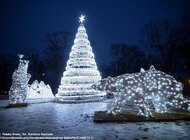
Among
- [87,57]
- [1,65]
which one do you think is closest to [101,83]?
[87,57]

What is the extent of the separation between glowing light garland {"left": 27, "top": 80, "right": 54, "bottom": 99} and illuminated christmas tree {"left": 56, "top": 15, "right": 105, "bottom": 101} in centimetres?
672

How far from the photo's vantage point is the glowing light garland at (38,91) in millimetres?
31756

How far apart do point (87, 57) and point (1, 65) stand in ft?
96.5

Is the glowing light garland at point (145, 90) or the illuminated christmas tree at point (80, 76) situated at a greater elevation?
the illuminated christmas tree at point (80, 76)

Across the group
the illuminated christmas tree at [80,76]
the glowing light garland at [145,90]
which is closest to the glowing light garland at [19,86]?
the illuminated christmas tree at [80,76]

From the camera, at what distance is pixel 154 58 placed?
50438 millimetres

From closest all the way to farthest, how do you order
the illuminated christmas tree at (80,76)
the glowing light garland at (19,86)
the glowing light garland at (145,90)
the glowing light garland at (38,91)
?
the glowing light garland at (145,90) < the glowing light garland at (19,86) < the illuminated christmas tree at (80,76) < the glowing light garland at (38,91)

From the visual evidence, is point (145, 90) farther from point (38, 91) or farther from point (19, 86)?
point (38, 91)

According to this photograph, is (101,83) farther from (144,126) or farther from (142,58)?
(142,58)

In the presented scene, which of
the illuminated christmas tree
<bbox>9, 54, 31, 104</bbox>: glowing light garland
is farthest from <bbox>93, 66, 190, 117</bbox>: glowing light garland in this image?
the illuminated christmas tree

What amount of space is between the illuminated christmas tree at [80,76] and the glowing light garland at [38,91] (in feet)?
22.1

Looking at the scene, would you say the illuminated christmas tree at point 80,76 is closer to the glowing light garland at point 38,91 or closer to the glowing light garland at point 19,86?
the glowing light garland at point 19,86

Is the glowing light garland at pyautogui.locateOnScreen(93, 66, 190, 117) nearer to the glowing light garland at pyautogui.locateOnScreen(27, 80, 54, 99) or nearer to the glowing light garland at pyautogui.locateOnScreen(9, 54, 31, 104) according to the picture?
the glowing light garland at pyautogui.locateOnScreen(9, 54, 31, 104)

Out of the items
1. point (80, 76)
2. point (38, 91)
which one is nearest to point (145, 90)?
point (80, 76)
